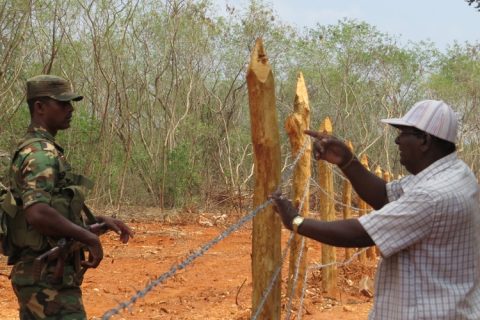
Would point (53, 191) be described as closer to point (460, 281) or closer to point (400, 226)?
point (400, 226)

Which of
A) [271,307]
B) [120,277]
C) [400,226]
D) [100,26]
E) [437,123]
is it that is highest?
[100,26]

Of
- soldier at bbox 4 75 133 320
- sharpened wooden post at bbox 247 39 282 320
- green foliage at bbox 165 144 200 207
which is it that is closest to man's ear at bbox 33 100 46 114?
soldier at bbox 4 75 133 320

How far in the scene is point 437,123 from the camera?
2098 mm

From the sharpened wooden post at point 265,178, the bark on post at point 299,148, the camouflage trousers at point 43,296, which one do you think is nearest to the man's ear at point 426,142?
the sharpened wooden post at point 265,178

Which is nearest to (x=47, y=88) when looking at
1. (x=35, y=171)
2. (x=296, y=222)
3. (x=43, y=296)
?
(x=35, y=171)

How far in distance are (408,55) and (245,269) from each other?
18.4 meters

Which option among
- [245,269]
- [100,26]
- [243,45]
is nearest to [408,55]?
[243,45]

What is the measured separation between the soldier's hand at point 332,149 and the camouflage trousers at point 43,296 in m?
1.23

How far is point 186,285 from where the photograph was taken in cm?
779

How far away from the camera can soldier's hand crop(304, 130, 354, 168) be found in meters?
2.73

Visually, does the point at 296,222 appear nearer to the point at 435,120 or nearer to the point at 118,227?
the point at 435,120

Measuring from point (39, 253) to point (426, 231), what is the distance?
5.09 ft

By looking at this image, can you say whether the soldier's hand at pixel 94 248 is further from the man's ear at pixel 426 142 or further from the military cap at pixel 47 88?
the man's ear at pixel 426 142

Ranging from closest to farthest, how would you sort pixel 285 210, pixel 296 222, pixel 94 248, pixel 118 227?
pixel 296 222, pixel 285 210, pixel 94 248, pixel 118 227
